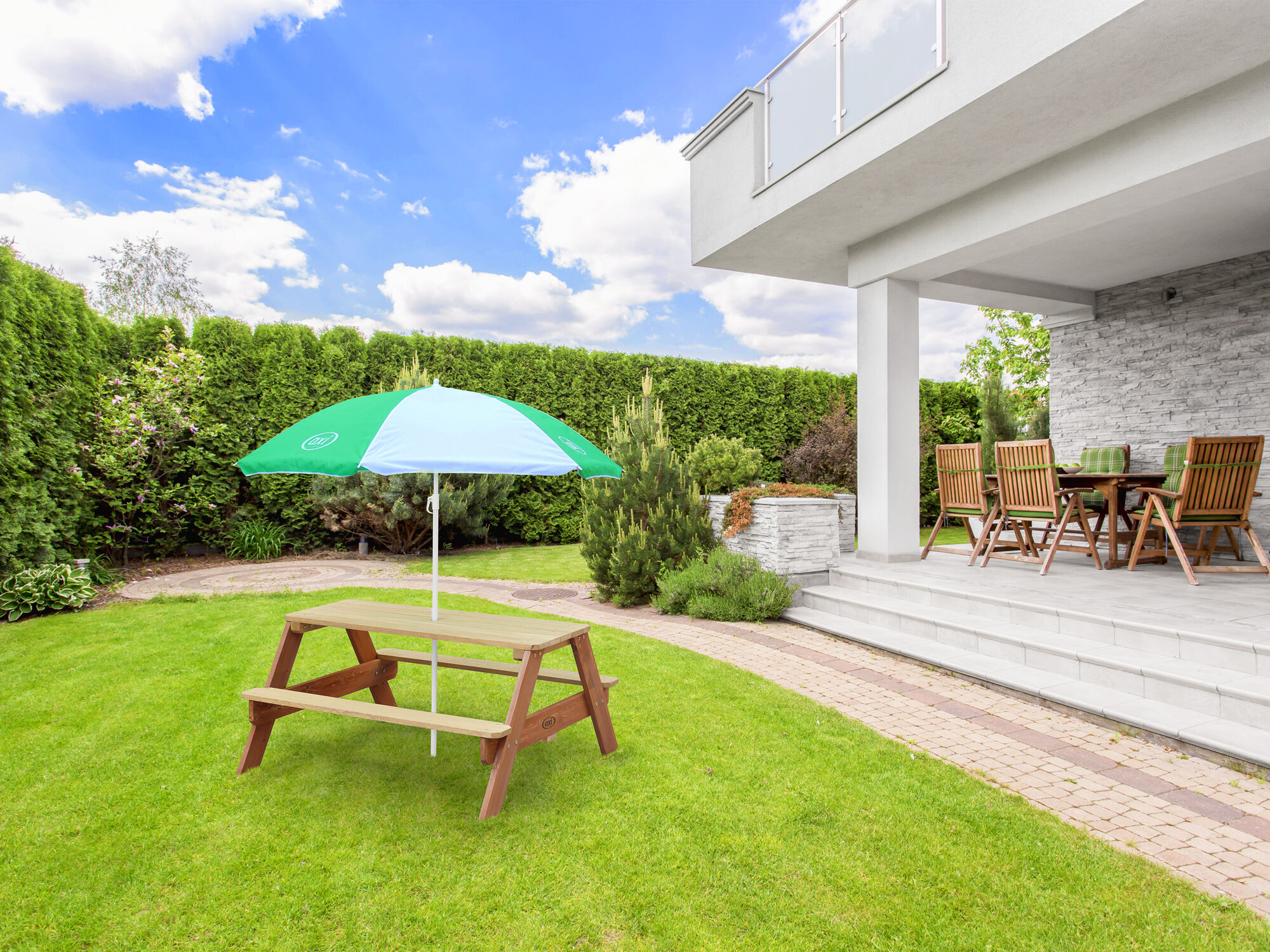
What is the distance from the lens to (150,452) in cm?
888

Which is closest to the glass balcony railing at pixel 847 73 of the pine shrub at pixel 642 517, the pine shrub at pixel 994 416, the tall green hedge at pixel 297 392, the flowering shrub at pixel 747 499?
the pine shrub at pixel 642 517

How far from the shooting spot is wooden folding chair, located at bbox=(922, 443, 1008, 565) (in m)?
6.89

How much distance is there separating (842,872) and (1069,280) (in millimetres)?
8535

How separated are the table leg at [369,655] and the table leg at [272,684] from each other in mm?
343

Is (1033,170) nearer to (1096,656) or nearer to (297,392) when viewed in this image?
(1096,656)

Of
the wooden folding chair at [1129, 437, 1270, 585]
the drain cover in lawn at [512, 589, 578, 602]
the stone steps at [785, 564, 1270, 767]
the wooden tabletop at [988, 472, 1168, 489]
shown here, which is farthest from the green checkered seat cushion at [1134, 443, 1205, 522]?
the drain cover in lawn at [512, 589, 578, 602]

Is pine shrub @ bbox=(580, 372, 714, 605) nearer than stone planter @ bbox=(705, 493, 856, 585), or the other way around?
stone planter @ bbox=(705, 493, 856, 585)

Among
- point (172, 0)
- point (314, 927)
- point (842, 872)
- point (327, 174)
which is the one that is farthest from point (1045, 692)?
point (327, 174)

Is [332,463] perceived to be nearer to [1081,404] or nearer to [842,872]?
[842,872]

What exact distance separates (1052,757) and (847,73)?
5775 millimetres

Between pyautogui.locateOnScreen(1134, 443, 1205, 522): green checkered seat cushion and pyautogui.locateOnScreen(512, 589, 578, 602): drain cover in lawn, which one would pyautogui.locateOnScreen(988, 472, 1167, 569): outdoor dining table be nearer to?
pyautogui.locateOnScreen(1134, 443, 1205, 522): green checkered seat cushion

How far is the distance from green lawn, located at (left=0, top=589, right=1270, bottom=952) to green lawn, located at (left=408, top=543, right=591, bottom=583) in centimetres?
465

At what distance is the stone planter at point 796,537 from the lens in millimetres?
6707

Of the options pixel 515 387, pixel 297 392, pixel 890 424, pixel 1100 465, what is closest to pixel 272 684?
pixel 890 424
